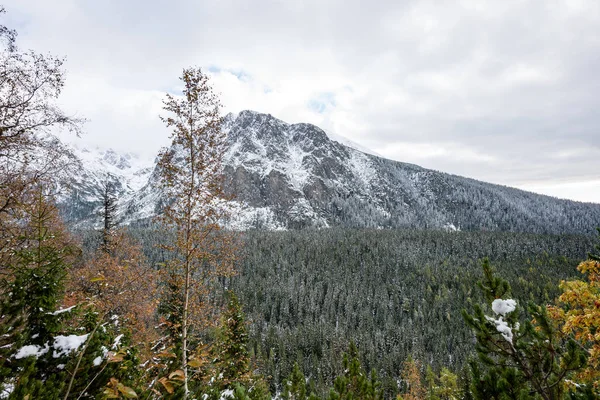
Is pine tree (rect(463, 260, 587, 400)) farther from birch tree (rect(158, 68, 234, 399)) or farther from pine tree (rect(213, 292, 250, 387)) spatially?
pine tree (rect(213, 292, 250, 387))

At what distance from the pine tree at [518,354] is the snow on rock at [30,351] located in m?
7.29

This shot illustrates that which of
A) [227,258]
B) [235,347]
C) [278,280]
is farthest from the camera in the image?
[278,280]

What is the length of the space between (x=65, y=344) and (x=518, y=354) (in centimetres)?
776

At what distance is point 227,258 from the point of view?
35.3ft

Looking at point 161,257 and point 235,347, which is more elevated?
point 235,347

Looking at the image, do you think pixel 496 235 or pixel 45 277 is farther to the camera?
pixel 496 235

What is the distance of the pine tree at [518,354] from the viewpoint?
549 centimetres

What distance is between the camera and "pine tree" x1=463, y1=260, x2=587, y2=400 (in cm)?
549

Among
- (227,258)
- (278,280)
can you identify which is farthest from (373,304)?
(227,258)

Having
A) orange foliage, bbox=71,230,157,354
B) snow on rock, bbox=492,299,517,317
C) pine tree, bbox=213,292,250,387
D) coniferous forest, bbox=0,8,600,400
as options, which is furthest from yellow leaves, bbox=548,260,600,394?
pine tree, bbox=213,292,250,387

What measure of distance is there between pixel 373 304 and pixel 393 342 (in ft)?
79.9

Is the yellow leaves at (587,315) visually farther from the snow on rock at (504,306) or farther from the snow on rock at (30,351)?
the snow on rock at (30,351)

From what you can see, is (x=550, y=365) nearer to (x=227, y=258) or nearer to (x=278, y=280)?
(x=227, y=258)

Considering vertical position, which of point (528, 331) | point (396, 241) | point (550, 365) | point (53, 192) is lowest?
point (396, 241)
